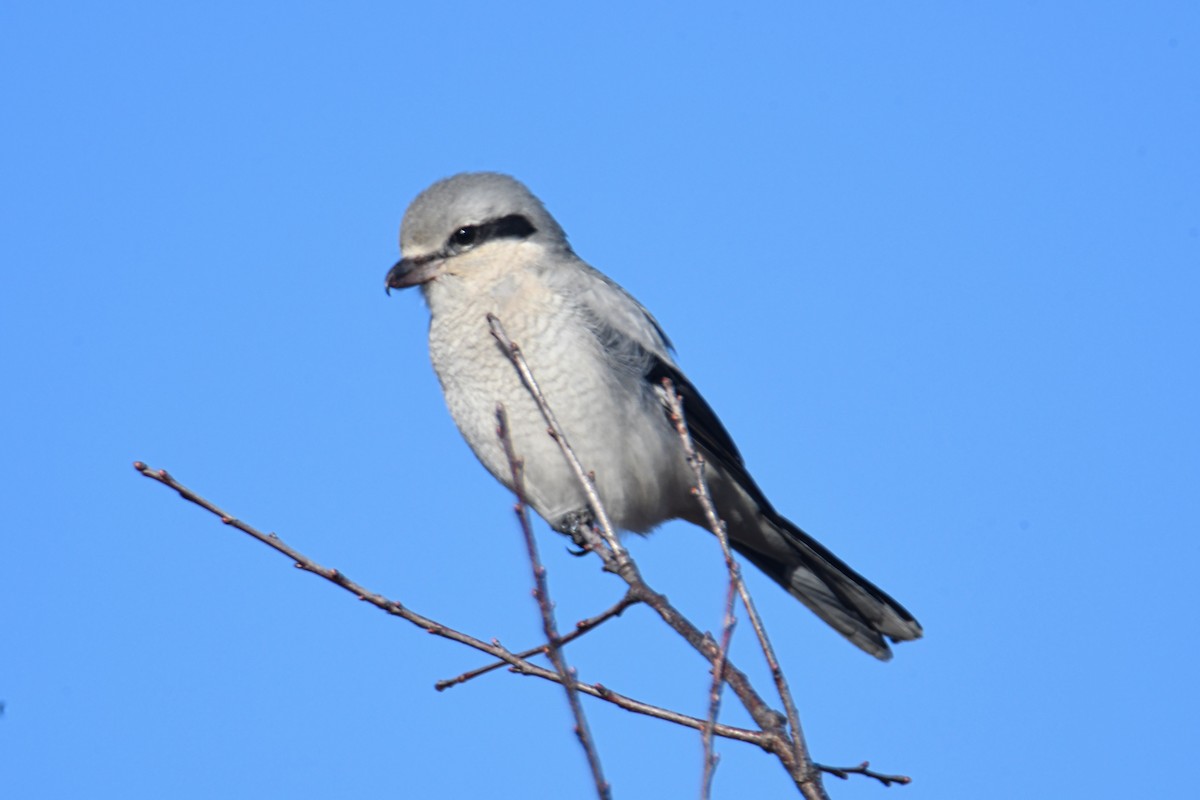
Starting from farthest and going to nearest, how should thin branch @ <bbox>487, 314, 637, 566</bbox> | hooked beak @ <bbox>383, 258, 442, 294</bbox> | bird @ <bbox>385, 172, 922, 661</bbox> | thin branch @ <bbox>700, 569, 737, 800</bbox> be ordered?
hooked beak @ <bbox>383, 258, 442, 294</bbox>
bird @ <bbox>385, 172, 922, 661</bbox>
thin branch @ <bbox>487, 314, 637, 566</bbox>
thin branch @ <bbox>700, 569, 737, 800</bbox>

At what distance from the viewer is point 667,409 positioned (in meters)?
4.59

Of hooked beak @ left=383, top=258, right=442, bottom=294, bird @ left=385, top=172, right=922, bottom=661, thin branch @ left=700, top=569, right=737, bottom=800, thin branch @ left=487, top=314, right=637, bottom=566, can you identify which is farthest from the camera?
hooked beak @ left=383, top=258, right=442, bottom=294

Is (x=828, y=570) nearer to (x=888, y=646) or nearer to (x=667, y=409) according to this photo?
(x=888, y=646)

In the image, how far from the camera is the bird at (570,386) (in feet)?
14.1

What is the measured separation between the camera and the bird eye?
4.64 m

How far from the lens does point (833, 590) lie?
485cm

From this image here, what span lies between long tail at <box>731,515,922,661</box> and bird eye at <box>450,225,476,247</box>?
1.44 metres

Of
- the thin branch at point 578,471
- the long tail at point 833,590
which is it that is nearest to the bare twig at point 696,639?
the thin branch at point 578,471

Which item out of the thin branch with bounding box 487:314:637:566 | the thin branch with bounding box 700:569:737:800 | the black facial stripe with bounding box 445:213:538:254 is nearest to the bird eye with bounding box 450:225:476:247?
the black facial stripe with bounding box 445:213:538:254

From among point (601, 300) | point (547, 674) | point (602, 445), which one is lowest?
point (547, 674)

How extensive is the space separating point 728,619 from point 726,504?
2667 mm

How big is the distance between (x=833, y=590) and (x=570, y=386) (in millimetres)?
1304

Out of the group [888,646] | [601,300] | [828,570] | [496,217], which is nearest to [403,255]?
[496,217]

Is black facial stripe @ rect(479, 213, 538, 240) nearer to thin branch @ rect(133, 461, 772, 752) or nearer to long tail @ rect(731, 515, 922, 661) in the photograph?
long tail @ rect(731, 515, 922, 661)
